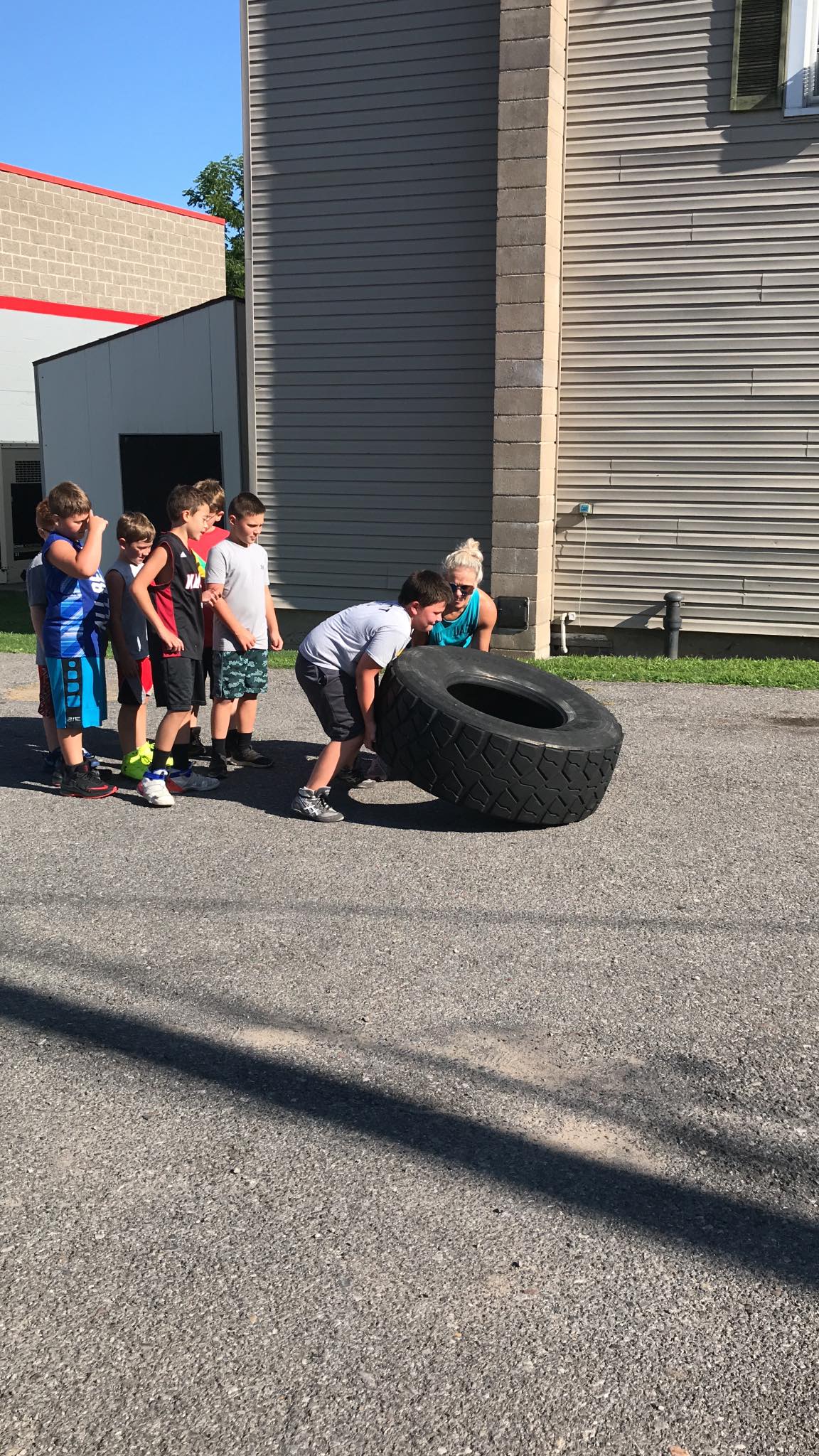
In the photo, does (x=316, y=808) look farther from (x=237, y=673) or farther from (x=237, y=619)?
(x=237, y=619)

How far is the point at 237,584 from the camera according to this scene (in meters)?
7.01

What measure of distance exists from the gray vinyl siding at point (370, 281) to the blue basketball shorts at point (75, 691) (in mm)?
5669

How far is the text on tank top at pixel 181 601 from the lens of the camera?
6703 mm

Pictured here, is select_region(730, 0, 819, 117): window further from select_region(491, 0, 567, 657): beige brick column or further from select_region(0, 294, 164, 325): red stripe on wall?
select_region(0, 294, 164, 325): red stripe on wall

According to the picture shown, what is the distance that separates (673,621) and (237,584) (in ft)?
16.8

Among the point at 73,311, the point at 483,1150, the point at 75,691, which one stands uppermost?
the point at 73,311

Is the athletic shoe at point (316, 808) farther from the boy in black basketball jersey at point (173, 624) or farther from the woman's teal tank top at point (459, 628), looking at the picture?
the woman's teal tank top at point (459, 628)

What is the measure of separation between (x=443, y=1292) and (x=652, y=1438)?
561 millimetres

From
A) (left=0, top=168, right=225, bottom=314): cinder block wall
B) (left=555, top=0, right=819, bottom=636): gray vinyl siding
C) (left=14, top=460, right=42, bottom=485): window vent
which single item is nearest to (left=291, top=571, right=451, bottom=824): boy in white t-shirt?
(left=555, top=0, right=819, bottom=636): gray vinyl siding

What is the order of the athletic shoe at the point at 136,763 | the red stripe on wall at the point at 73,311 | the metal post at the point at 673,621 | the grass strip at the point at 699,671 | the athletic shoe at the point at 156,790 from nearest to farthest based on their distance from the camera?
the athletic shoe at the point at 156,790 < the athletic shoe at the point at 136,763 < the grass strip at the point at 699,671 < the metal post at the point at 673,621 < the red stripe on wall at the point at 73,311

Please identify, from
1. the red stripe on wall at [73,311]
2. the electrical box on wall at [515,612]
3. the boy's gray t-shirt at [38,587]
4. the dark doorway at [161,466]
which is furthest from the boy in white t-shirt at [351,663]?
the red stripe on wall at [73,311]

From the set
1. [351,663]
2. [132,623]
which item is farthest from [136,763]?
[351,663]

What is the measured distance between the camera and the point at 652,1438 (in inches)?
93.8

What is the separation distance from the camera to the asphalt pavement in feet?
8.23
